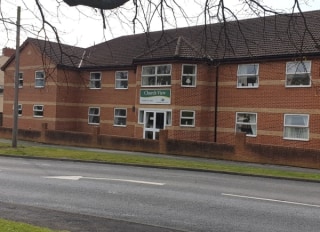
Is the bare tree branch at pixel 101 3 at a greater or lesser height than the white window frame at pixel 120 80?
lesser

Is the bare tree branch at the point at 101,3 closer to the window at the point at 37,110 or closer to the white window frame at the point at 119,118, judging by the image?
the white window frame at the point at 119,118

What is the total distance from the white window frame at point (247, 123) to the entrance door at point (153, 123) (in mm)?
4462

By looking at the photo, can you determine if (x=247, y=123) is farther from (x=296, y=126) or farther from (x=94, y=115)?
(x=94, y=115)

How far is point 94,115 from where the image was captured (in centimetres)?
3438

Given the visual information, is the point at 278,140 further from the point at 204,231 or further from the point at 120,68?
the point at 204,231

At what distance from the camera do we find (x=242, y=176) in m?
16.4

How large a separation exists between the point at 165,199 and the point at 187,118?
16970 mm

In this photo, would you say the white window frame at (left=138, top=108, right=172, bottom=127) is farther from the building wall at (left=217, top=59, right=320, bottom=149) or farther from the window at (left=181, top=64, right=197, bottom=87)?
the building wall at (left=217, top=59, right=320, bottom=149)

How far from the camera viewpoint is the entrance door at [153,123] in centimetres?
2788

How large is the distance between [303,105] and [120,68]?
13808mm

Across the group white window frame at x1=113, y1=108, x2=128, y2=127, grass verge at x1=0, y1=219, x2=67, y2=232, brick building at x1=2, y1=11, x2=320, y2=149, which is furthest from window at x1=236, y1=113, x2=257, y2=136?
grass verge at x1=0, y1=219, x2=67, y2=232

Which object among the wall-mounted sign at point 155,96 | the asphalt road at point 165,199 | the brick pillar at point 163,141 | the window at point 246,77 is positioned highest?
the window at point 246,77

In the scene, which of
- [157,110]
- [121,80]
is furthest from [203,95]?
[121,80]

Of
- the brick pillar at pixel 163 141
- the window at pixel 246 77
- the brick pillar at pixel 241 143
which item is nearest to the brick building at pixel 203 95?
the window at pixel 246 77
